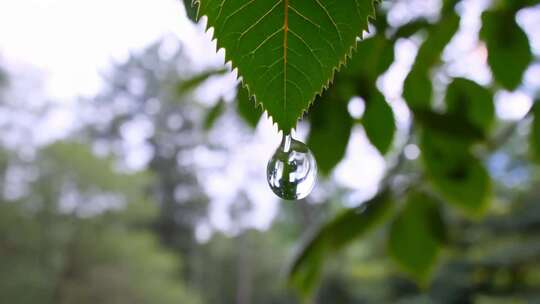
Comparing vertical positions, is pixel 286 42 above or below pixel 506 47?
below

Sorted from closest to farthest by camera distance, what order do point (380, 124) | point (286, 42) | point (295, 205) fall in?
point (286, 42), point (380, 124), point (295, 205)

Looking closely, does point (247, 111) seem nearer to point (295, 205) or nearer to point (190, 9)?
point (190, 9)

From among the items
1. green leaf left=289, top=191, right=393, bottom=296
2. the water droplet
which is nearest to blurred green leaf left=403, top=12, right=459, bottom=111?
green leaf left=289, top=191, right=393, bottom=296

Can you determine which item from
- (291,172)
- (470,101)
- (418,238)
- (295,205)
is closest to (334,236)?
(418,238)

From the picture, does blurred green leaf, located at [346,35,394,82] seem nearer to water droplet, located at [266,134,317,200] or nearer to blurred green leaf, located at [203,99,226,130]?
blurred green leaf, located at [203,99,226,130]

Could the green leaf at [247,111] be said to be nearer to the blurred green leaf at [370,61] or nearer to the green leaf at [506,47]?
the blurred green leaf at [370,61]

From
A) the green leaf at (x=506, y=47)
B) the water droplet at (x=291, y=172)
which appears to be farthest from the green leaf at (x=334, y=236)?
the water droplet at (x=291, y=172)

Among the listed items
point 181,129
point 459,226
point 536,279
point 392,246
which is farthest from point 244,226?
point 392,246
